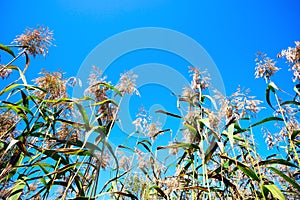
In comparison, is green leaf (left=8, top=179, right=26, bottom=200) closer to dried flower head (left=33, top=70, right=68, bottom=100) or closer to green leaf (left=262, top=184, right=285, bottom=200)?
dried flower head (left=33, top=70, right=68, bottom=100)

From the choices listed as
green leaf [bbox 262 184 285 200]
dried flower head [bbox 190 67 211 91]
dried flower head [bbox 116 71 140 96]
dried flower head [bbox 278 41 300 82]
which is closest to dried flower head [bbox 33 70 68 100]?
Result: dried flower head [bbox 116 71 140 96]

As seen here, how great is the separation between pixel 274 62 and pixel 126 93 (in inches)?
49.1

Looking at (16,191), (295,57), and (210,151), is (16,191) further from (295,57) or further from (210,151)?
(295,57)

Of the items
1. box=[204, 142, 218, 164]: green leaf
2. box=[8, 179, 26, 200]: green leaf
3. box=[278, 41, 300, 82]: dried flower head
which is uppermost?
box=[278, 41, 300, 82]: dried flower head

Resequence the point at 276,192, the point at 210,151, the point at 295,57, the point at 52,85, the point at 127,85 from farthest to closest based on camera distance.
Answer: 1. the point at 295,57
2. the point at 52,85
3. the point at 127,85
4. the point at 210,151
5. the point at 276,192

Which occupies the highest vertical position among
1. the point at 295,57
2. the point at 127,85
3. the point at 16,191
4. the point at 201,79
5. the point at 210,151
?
the point at 295,57

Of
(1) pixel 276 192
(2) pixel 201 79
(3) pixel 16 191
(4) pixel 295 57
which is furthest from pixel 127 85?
(4) pixel 295 57

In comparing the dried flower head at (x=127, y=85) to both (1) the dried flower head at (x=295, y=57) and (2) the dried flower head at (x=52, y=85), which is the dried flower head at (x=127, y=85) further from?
(1) the dried flower head at (x=295, y=57)

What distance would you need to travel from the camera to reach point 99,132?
3.92 feet

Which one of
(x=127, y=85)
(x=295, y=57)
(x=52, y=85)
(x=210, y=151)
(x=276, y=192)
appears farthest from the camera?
(x=295, y=57)

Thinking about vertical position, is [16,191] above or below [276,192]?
below

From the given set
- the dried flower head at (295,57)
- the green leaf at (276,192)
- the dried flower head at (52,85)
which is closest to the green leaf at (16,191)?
the dried flower head at (52,85)

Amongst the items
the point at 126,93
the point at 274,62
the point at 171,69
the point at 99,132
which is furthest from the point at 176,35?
the point at 99,132

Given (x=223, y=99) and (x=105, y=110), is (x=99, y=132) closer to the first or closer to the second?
(x=105, y=110)
